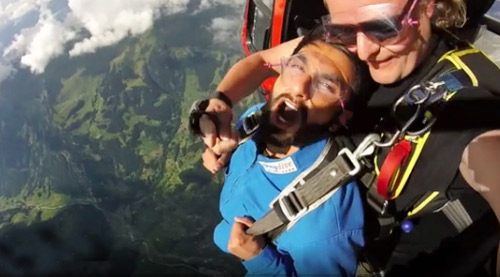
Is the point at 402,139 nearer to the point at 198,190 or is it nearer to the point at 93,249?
the point at 93,249

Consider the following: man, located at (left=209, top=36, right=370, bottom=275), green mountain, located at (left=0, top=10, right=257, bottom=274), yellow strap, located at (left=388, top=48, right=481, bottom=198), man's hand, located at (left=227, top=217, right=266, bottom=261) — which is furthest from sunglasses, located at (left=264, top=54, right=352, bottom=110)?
green mountain, located at (left=0, top=10, right=257, bottom=274)

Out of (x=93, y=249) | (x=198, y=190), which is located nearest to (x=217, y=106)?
(x=93, y=249)

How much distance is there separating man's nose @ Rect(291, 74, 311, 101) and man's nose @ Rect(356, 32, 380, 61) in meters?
0.13

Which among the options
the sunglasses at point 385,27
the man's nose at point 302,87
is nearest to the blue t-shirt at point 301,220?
the man's nose at point 302,87

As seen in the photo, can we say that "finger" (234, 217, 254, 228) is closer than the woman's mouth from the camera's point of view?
No

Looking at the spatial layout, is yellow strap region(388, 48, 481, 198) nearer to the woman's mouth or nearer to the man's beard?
the woman's mouth

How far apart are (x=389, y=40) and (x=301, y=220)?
374 mm

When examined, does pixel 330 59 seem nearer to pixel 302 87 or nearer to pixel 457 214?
pixel 302 87

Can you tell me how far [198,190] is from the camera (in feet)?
14.8

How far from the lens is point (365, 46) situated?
98cm

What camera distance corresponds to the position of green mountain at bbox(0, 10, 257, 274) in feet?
13.1

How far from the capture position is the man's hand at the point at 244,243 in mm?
1073

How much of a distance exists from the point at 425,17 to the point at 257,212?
1.67ft

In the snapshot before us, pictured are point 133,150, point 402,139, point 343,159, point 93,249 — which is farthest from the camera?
point 133,150
